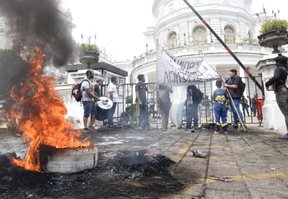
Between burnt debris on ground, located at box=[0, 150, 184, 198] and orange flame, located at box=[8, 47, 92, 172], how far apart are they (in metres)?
0.39

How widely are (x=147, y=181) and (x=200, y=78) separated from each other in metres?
6.68

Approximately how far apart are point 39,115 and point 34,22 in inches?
66.2

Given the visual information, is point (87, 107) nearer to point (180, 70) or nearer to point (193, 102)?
point (180, 70)

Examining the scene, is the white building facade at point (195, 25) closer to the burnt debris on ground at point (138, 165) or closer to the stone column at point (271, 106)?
the stone column at point (271, 106)

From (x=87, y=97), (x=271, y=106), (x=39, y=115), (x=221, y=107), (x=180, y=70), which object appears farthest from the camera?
(x=180, y=70)

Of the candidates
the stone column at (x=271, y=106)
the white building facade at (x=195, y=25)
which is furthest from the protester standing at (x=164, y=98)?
the white building facade at (x=195, y=25)

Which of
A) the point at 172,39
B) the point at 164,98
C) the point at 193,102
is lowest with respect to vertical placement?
the point at 193,102

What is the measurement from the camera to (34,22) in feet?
Answer: 14.9

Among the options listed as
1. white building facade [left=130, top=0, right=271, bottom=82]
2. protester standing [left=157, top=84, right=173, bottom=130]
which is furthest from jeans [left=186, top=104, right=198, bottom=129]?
white building facade [left=130, top=0, right=271, bottom=82]

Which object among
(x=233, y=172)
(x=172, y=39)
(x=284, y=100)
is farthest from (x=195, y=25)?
(x=233, y=172)

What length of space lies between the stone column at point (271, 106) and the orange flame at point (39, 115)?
659 cm

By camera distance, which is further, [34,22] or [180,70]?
[180,70]

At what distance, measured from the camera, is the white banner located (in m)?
9.24

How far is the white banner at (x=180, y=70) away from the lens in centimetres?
924
